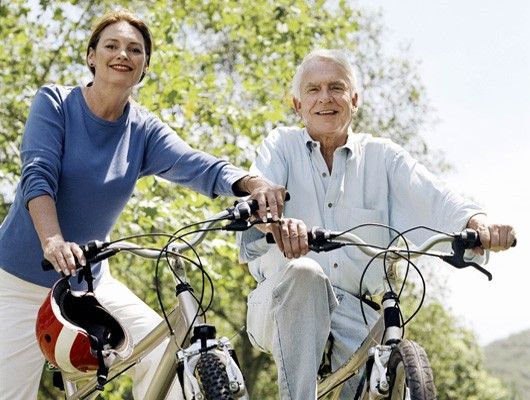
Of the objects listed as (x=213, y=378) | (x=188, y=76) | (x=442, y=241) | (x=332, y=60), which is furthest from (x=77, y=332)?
(x=188, y=76)

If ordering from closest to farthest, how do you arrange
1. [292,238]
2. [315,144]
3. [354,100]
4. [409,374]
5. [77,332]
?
1. [409,374]
2. [292,238]
3. [77,332]
4. [315,144]
5. [354,100]

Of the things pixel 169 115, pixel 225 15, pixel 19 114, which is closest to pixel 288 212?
pixel 169 115

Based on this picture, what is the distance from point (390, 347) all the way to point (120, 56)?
1603 mm

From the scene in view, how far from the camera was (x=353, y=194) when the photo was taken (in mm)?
5066

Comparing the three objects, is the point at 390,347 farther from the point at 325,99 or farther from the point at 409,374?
the point at 325,99

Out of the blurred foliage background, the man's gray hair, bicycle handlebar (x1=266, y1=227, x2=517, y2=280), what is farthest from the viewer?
the blurred foliage background

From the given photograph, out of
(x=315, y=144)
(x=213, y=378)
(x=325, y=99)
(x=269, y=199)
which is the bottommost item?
(x=213, y=378)

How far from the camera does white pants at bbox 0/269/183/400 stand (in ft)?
16.7

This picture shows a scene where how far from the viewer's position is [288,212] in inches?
199

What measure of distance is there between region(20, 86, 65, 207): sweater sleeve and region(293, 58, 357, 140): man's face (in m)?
1.00

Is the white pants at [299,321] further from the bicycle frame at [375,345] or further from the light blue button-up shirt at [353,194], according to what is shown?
the light blue button-up shirt at [353,194]

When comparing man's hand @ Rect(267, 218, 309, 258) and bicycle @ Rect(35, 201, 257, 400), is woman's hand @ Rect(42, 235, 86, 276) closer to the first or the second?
bicycle @ Rect(35, 201, 257, 400)

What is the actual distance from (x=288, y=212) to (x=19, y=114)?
10.0 meters

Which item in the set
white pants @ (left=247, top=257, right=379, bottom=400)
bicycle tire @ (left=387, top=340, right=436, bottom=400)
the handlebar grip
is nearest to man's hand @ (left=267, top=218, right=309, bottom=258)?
white pants @ (left=247, top=257, right=379, bottom=400)
